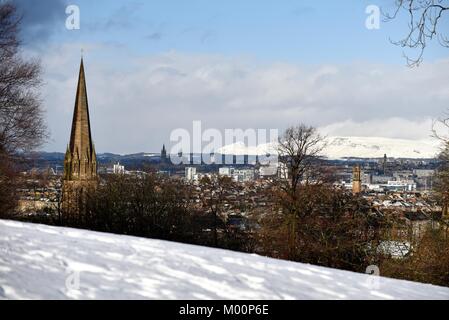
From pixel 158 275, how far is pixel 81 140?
4422cm

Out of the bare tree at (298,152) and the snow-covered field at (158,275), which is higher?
the bare tree at (298,152)

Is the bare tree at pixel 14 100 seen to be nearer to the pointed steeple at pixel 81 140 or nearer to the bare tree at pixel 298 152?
the bare tree at pixel 298 152

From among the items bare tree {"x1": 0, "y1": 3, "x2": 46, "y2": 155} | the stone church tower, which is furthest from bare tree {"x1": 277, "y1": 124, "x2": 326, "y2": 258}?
the stone church tower

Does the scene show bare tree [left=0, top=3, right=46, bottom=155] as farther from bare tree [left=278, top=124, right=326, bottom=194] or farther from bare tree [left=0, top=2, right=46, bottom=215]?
bare tree [left=278, top=124, right=326, bottom=194]

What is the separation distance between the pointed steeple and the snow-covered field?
4081 centimetres

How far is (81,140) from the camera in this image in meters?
48.0

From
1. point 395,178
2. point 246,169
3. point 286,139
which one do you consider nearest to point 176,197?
point 286,139

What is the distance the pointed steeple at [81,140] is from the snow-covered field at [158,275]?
40812mm

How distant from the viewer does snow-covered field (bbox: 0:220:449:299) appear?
5.03 metres

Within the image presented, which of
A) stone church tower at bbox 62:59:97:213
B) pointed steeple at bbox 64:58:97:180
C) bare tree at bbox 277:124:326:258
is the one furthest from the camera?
pointed steeple at bbox 64:58:97:180

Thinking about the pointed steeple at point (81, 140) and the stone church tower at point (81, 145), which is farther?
the pointed steeple at point (81, 140)

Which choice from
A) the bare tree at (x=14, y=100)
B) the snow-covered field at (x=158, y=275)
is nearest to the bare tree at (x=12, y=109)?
the bare tree at (x=14, y=100)

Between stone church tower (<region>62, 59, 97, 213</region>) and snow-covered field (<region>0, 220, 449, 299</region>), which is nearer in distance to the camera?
snow-covered field (<region>0, 220, 449, 299</region>)

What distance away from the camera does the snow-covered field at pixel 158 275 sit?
16.5 ft
